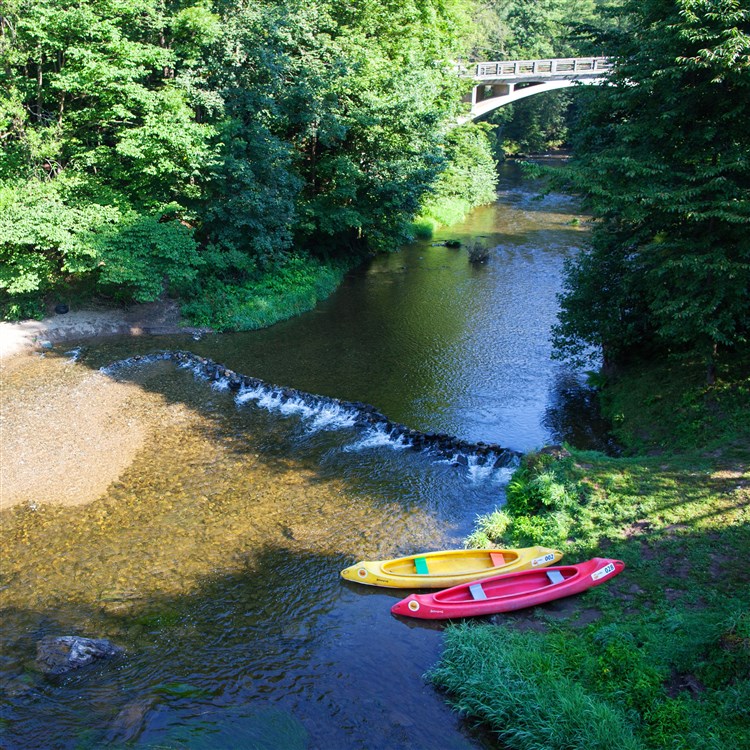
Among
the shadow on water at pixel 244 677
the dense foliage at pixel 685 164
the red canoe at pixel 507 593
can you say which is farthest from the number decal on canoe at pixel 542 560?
the dense foliage at pixel 685 164

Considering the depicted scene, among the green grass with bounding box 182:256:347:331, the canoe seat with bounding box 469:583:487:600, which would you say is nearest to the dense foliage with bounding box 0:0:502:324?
the green grass with bounding box 182:256:347:331

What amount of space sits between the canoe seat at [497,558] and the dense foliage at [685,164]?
620 cm

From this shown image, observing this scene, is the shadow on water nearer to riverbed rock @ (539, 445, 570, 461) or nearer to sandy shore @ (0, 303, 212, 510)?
sandy shore @ (0, 303, 212, 510)

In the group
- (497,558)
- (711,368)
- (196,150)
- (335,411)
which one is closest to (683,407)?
(711,368)

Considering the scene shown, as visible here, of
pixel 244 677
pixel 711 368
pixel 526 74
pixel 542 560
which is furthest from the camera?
pixel 526 74

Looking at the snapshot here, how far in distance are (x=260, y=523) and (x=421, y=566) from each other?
3.53 m

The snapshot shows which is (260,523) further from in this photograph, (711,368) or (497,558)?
(711,368)

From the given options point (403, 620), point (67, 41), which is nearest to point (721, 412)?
point (403, 620)

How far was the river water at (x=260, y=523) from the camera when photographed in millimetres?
8664

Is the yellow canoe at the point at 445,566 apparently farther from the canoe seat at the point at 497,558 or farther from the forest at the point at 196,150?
the forest at the point at 196,150

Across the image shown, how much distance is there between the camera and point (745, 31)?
12453 mm

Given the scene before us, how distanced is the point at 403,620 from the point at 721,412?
847cm

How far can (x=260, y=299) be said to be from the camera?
80.1 feet

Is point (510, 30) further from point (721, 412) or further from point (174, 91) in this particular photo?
point (721, 412)
